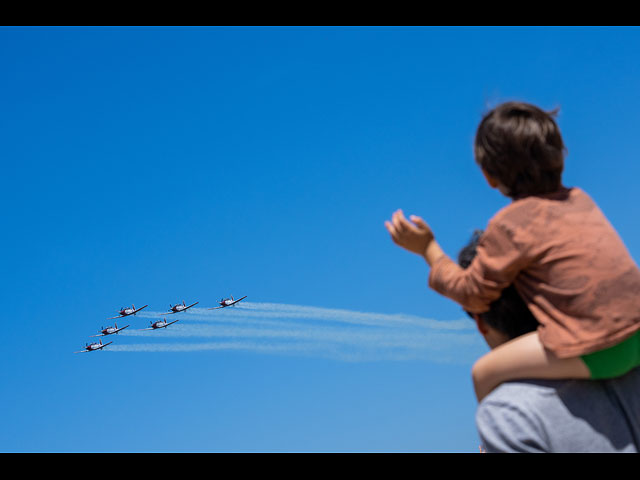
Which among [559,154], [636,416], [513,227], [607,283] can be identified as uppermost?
[559,154]

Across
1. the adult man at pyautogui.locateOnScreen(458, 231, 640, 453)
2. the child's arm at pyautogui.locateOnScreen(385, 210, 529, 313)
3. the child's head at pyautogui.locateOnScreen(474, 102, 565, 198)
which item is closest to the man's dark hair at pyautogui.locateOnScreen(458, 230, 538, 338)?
the child's arm at pyautogui.locateOnScreen(385, 210, 529, 313)

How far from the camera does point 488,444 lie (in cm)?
370

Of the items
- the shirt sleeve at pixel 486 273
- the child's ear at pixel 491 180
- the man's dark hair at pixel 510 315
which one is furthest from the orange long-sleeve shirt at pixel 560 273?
the child's ear at pixel 491 180

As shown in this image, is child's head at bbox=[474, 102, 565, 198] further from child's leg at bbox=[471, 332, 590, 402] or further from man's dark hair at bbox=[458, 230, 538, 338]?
child's leg at bbox=[471, 332, 590, 402]

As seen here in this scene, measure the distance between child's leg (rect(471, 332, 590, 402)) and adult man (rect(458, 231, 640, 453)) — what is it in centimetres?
6

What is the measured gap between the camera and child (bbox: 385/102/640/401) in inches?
140

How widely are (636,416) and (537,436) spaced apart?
593 mm

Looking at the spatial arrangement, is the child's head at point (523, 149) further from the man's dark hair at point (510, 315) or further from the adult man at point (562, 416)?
the adult man at point (562, 416)

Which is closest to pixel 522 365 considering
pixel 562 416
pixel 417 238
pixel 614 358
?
pixel 562 416

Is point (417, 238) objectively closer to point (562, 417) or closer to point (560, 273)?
point (560, 273)
